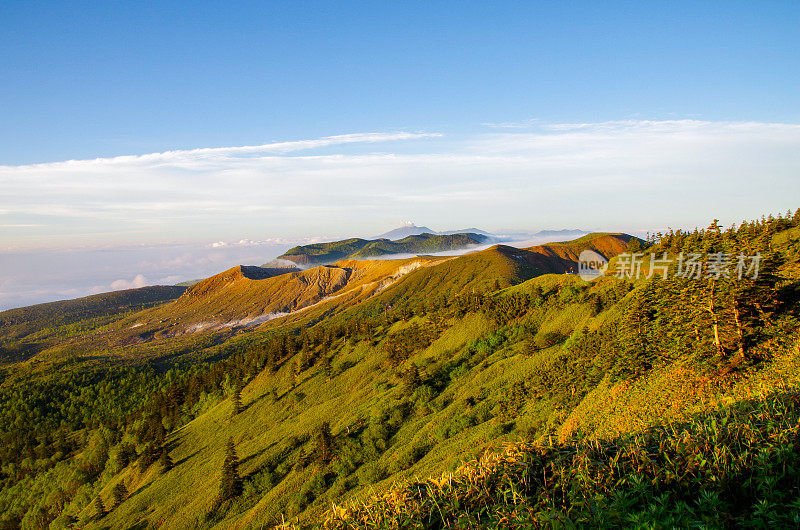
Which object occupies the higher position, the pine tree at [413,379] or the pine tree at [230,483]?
the pine tree at [413,379]

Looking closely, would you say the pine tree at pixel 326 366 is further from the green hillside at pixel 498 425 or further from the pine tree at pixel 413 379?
the pine tree at pixel 413 379

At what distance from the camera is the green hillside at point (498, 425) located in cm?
888

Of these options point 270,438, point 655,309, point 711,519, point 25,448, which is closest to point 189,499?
point 270,438

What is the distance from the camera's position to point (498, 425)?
160 ft

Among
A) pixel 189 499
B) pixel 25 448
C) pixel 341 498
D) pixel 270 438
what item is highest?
pixel 341 498

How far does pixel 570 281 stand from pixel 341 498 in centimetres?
6483

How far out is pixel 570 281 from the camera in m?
86.9

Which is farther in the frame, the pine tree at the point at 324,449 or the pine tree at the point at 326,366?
the pine tree at the point at 326,366

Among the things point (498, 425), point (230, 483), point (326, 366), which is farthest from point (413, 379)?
point (326, 366)

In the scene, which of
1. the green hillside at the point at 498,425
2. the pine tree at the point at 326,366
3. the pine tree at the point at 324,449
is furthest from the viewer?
the pine tree at the point at 326,366

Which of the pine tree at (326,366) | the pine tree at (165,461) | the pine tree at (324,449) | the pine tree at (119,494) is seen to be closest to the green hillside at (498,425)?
the pine tree at (324,449)

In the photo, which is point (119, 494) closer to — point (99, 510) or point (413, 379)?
point (99, 510)

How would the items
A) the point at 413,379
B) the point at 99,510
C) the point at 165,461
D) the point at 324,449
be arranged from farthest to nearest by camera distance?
the point at 165,461 < the point at 99,510 < the point at 413,379 < the point at 324,449

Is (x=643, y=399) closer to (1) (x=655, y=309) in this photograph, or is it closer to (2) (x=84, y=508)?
(1) (x=655, y=309)
